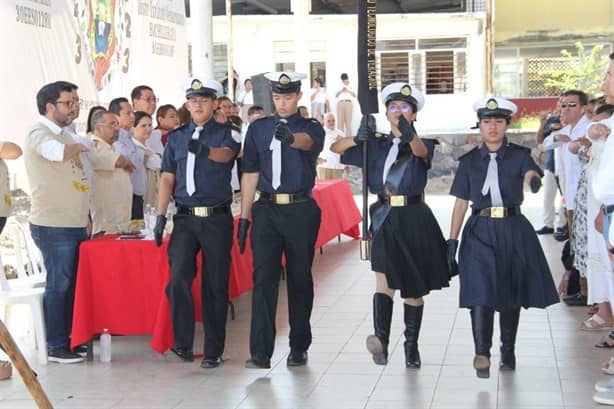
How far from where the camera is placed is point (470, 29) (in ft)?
86.4

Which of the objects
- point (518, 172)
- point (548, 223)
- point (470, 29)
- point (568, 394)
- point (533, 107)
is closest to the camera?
point (568, 394)

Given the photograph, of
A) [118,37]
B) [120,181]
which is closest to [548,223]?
[118,37]

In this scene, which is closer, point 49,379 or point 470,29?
point 49,379

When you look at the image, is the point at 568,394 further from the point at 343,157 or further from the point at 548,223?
the point at 548,223

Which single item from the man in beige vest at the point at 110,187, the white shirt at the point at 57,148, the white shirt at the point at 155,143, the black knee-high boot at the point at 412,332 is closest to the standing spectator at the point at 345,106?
the white shirt at the point at 155,143

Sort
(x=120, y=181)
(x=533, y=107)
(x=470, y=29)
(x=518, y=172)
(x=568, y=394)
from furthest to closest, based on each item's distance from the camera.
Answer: (x=533, y=107) < (x=470, y=29) < (x=120, y=181) < (x=518, y=172) < (x=568, y=394)

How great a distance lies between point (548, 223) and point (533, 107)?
588 inches

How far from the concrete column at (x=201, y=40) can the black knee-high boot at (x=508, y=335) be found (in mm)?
5778

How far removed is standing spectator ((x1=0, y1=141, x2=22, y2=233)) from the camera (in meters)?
6.25

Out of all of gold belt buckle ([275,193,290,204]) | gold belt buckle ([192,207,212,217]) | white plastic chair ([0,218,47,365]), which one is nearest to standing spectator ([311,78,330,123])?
white plastic chair ([0,218,47,365])

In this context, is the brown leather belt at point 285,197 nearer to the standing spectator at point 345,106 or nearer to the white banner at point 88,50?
the white banner at point 88,50

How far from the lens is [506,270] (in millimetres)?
6129

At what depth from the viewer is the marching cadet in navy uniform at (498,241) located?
20.0ft

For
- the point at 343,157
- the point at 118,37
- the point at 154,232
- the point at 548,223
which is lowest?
the point at 548,223
